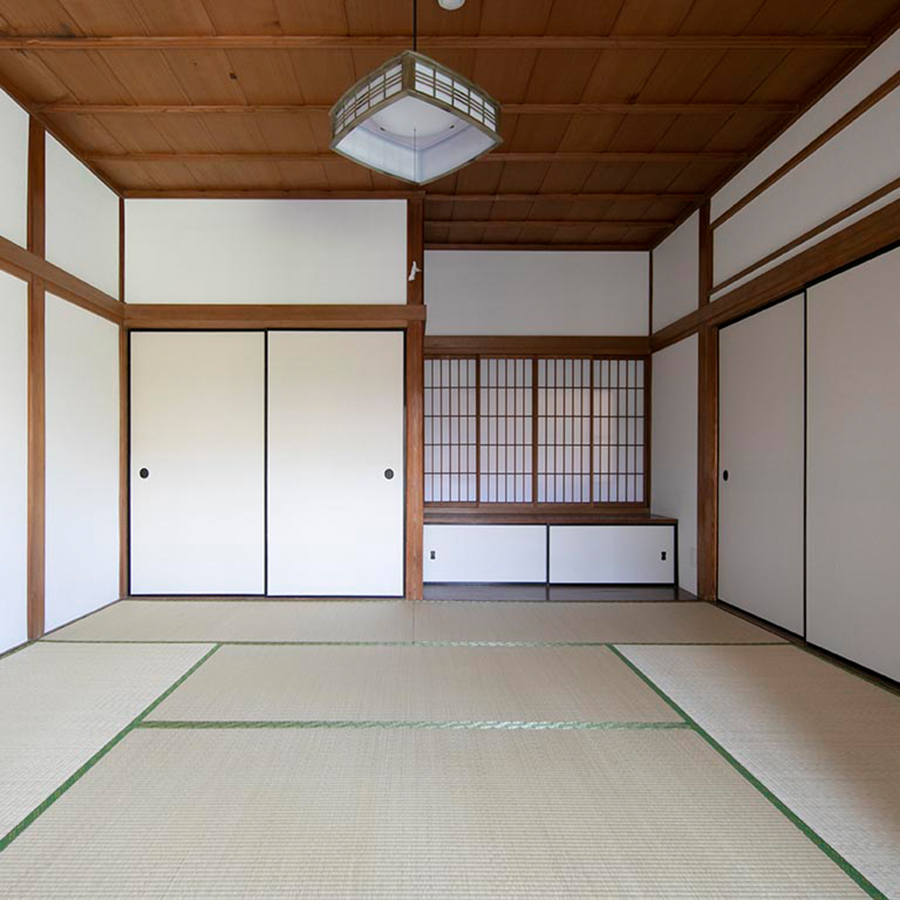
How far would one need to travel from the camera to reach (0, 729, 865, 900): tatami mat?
1.52m

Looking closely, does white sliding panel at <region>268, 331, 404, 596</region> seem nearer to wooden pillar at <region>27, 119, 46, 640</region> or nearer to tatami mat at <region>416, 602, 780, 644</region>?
tatami mat at <region>416, 602, 780, 644</region>

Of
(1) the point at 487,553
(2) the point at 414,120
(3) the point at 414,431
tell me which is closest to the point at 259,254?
(3) the point at 414,431

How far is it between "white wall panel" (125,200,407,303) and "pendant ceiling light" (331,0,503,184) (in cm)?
192

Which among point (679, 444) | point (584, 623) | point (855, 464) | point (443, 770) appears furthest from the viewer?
point (679, 444)

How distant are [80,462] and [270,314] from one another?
167 centimetres

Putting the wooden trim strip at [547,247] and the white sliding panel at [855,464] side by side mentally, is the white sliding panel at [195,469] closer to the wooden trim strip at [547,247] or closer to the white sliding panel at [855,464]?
the wooden trim strip at [547,247]

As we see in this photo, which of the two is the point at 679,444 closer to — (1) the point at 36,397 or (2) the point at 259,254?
(2) the point at 259,254

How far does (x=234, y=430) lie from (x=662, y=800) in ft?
12.5

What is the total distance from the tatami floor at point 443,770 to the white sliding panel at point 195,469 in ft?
3.76

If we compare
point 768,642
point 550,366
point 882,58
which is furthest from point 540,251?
point 768,642

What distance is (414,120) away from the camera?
240 centimetres

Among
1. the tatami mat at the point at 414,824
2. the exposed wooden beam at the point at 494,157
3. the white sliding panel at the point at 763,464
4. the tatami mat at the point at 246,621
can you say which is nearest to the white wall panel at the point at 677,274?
the white sliding panel at the point at 763,464

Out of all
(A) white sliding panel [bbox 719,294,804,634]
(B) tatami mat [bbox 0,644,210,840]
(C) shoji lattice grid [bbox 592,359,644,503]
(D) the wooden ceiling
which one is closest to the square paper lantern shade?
(D) the wooden ceiling

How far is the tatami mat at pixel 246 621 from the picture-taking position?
3.57 meters
